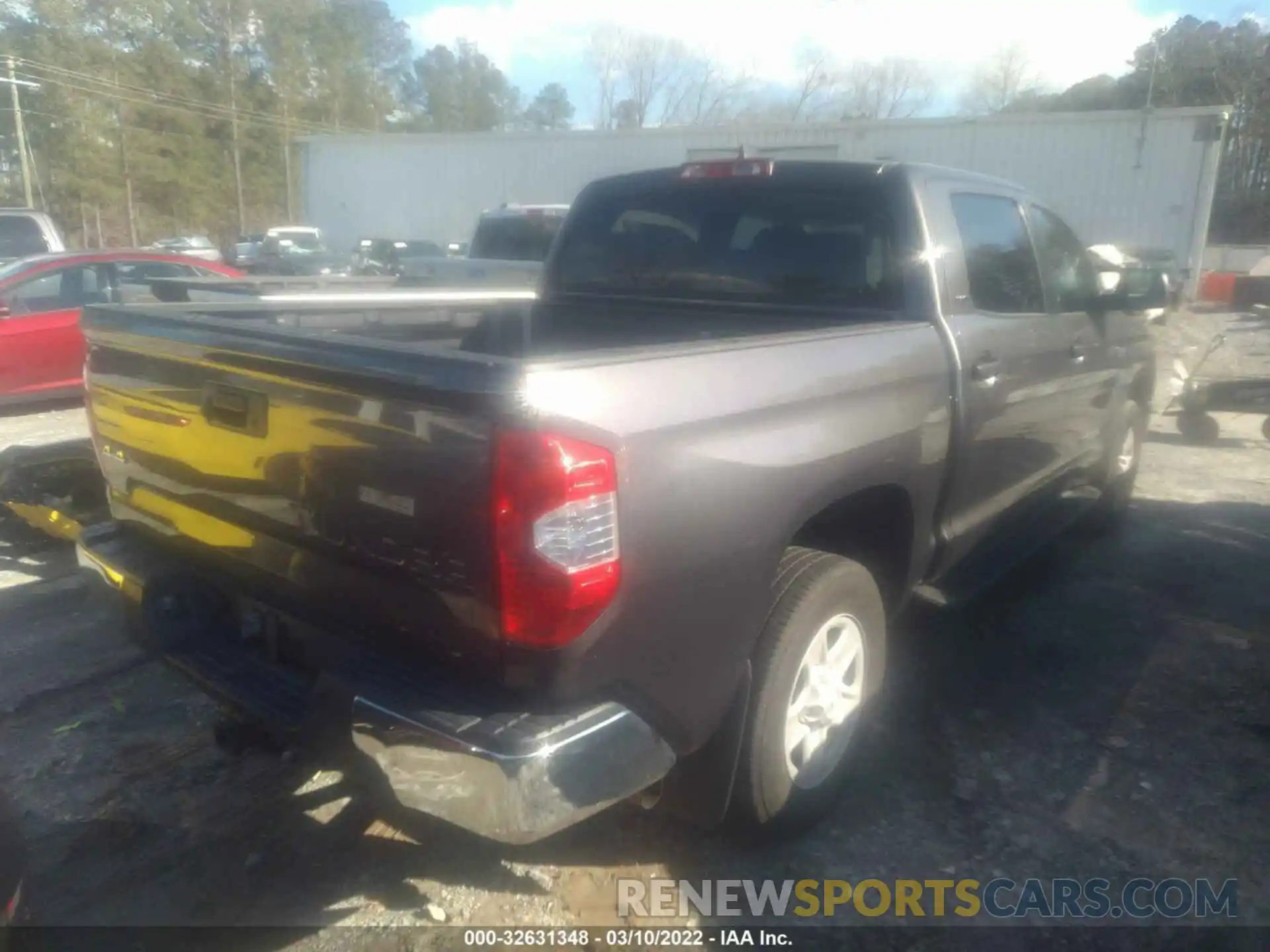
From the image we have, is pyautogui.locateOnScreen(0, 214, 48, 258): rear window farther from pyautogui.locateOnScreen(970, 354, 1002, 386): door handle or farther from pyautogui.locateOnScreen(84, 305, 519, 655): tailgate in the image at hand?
pyautogui.locateOnScreen(970, 354, 1002, 386): door handle

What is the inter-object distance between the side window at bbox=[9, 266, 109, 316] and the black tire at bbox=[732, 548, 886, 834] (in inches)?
323

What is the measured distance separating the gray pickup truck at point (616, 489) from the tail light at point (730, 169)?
0.02m

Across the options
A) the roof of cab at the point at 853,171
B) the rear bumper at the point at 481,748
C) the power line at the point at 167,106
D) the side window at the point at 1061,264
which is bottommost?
the rear bumper at the point at 481,748

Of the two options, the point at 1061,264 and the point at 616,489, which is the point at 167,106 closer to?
the point at 1061,264

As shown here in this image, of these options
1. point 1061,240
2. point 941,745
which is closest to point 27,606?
point 941,745

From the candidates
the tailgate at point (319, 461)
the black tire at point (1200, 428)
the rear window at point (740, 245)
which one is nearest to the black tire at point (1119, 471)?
the rear window at point (740, 245)

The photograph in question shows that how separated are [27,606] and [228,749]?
85.6 inches

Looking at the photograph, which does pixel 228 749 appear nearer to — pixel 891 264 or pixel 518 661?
pixel 518 661

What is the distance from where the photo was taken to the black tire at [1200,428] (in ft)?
28.9

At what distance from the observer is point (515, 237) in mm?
13461

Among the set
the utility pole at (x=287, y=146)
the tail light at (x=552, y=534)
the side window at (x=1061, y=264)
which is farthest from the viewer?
the utility pole at (x=287, y=146)

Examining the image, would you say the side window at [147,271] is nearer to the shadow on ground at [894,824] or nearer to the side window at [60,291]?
the side window at [60,291]

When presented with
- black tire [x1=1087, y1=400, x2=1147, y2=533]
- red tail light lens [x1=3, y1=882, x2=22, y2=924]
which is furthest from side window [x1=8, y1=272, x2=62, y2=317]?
black tire [x1=1087, y1=400, x2=1147, y2=533]

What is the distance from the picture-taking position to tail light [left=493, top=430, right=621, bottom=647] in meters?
1.93
